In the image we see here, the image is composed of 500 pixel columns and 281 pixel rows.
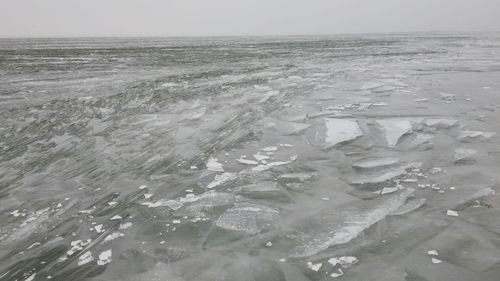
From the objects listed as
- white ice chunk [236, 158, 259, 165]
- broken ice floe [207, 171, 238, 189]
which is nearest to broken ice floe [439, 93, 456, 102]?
white ice chunk [236, 158, 259, 165]

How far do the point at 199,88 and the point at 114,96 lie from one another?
7.08 feet

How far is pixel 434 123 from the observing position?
17.5 ft

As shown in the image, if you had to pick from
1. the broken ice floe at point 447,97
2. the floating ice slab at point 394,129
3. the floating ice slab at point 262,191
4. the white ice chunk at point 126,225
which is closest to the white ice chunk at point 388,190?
the floating ice slab at point 262,191

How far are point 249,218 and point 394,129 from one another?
3.14 meters

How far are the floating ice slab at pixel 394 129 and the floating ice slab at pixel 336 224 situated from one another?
169 cm

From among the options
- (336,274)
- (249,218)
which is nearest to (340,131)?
(249,218)

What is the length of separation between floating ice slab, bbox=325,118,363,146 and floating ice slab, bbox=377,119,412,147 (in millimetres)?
373

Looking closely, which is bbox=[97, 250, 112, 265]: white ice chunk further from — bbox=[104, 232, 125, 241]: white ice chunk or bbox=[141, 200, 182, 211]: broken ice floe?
bbox=[141, 200, 182, 211]: broken ice floe

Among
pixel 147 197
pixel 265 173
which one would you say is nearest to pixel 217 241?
pixel 147 197

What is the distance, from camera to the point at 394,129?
508 centimetres

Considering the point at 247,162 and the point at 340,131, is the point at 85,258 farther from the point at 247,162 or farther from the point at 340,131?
the point at 340,131

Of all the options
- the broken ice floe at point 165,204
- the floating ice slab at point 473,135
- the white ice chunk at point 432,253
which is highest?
the floating ice slab at point 473,135

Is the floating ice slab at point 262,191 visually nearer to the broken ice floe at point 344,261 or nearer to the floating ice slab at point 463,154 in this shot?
the broken ice floe at point 344,261

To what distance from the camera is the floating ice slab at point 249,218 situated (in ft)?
8.88
